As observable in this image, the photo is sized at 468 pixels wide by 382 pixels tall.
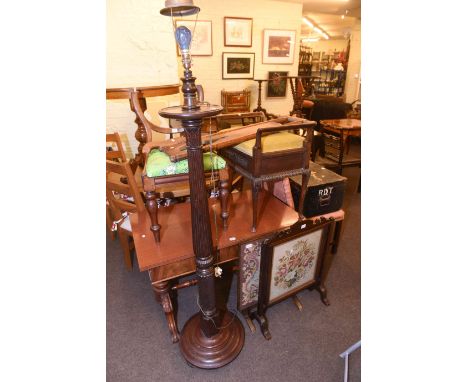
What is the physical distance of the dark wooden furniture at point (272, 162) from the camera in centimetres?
146

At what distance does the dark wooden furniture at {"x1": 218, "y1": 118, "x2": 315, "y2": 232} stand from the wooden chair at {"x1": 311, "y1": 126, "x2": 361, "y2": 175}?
5.94 ft

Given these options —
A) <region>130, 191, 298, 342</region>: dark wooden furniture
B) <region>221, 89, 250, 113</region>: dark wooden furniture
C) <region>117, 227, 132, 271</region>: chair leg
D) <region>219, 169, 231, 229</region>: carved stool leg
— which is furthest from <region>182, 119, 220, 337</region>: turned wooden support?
<region>221, 89, 250, 113</region>: dark wooden furniture

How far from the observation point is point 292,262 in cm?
151

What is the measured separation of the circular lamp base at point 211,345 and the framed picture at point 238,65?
4396mm

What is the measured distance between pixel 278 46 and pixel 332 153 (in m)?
2.78

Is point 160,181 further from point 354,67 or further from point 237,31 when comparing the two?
point 354,67

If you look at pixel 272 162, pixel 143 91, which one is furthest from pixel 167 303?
pixel 143 91

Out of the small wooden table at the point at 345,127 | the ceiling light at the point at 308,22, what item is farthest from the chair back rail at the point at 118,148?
the ceiling light at the point at 308,22

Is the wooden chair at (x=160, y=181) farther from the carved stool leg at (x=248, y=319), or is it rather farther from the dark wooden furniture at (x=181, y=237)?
the carved stool leg at (x=248, y=319)

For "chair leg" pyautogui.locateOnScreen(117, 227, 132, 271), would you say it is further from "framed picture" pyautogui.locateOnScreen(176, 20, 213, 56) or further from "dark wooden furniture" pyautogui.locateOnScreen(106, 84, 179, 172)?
"framed picture" pyautogui.locateOnScreen(176, 20, 213, 56)

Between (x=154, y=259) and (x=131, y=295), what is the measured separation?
2.26 ft

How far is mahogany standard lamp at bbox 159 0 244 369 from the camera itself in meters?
0.88
